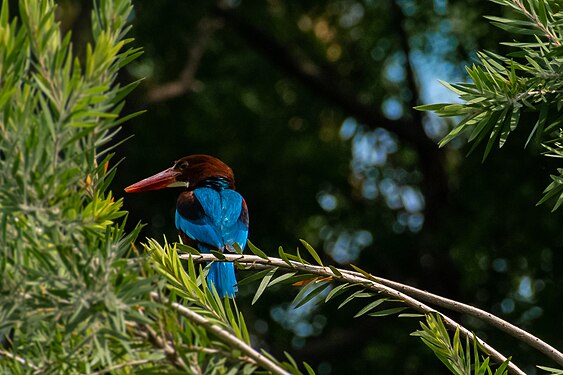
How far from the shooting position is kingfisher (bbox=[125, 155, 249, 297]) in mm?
3137

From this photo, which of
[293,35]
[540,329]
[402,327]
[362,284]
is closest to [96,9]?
[362,284]

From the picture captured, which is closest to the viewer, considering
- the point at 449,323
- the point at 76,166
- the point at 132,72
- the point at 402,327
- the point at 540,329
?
the point at 76,166

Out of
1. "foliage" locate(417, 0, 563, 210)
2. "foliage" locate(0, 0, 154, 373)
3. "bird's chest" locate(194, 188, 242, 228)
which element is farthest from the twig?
"bird's chest" locate(194, 188, 242, 228)

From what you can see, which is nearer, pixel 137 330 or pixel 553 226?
pixel 137 330

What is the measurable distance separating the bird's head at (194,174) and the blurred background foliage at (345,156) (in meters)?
2.02

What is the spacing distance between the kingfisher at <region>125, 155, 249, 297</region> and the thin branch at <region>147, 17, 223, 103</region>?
9.08 feet

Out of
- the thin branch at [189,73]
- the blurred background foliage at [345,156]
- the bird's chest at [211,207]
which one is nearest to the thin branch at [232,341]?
the bird's chest at [211,207]

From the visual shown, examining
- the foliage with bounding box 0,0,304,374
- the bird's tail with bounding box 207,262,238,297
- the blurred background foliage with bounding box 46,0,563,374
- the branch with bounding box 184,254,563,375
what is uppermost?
the foliage with bounding box 0,0,304,374

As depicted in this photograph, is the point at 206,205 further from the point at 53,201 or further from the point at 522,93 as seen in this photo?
the point at 53,201

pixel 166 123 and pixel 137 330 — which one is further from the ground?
pixel 137 330

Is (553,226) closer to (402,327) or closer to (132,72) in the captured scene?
(402,327)

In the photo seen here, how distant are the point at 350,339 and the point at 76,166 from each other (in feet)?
18.5

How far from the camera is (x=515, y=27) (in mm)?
1229

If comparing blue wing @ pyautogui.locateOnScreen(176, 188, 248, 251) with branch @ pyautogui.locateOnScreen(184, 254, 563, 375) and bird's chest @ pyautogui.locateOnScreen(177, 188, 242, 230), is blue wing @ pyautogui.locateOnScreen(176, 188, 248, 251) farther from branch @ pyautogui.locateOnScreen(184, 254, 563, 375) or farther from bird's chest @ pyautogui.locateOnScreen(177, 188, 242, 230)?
branch @ pyautogui.locateOnScreen(184, 254, 563, 375)
